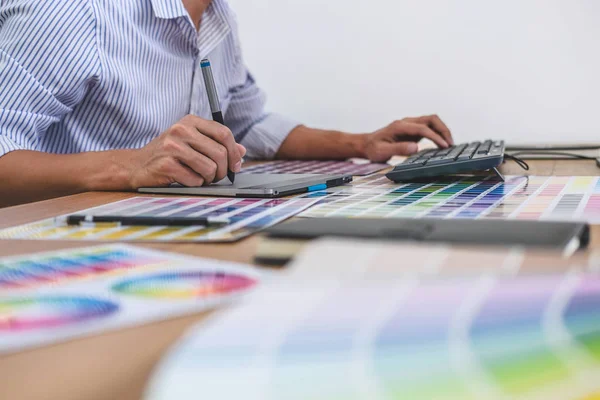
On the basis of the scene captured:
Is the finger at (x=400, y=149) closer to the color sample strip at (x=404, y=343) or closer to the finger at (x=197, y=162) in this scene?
the finger at (x=197, y=162)

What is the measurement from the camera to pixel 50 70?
1.17m

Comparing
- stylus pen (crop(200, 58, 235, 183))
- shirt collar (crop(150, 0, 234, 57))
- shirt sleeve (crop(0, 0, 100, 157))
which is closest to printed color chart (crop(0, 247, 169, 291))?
stylus pen (crop(200, 58, 235, 183))

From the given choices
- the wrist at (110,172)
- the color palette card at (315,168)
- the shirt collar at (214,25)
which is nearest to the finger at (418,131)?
the color palette card at (315,168)

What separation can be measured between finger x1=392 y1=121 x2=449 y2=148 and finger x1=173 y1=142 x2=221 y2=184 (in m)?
0.59

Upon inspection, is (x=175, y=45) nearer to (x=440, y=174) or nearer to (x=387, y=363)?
(x=440, y=174)

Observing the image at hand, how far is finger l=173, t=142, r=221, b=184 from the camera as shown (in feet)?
3.15

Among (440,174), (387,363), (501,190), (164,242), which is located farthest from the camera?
(440,174)

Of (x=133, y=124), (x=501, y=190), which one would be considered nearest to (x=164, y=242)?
(x=501, y=190)

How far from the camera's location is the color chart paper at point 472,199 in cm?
70

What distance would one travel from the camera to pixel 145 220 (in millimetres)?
689

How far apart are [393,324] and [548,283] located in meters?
0.09

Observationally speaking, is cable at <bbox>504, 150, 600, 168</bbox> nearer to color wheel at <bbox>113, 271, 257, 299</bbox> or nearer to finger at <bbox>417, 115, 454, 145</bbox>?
finger at <bbox>417, 115, 454, 145</bbox>

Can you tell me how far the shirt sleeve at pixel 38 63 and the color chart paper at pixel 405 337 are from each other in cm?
89

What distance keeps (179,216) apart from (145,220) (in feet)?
0.11
